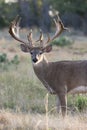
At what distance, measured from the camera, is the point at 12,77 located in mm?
14781

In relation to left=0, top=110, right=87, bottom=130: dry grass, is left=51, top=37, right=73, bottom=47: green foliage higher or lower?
lower

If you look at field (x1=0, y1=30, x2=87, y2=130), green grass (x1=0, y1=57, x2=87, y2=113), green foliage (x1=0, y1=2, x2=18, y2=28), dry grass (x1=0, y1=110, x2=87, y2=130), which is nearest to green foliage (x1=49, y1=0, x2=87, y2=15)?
green foliage (x1=0, y1=2, x2=18, y2=28)

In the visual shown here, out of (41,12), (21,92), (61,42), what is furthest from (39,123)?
(41,12)

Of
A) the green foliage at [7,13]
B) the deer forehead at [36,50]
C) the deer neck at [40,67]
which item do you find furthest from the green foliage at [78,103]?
the green foliage at [7,13]

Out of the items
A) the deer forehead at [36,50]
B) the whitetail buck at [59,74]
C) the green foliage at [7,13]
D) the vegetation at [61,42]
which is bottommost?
the green foliage at [7,13]

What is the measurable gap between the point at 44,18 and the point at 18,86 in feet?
141

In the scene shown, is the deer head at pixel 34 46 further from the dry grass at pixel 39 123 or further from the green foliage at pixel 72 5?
the green foliage at pixel 72 5

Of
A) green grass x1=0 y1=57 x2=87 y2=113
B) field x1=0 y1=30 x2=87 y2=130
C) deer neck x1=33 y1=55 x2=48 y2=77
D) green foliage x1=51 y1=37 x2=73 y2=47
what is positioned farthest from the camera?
green foliage x1=51 y1=37 x2=73 y2=47

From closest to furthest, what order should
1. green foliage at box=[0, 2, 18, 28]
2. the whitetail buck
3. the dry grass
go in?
the dry grass < the whitetail buck < green foliage at box=[0, 2, 18, 28]

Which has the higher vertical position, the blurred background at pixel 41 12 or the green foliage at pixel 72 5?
the green foliage at pixel 72 5

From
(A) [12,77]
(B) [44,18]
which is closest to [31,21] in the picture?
(B) [44,18]

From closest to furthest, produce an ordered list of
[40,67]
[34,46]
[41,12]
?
[40,67] < [34,46] < [41,12]

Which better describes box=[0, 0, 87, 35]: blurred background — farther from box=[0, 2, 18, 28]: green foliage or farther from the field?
the field

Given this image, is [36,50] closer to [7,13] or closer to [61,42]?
[61,42]
